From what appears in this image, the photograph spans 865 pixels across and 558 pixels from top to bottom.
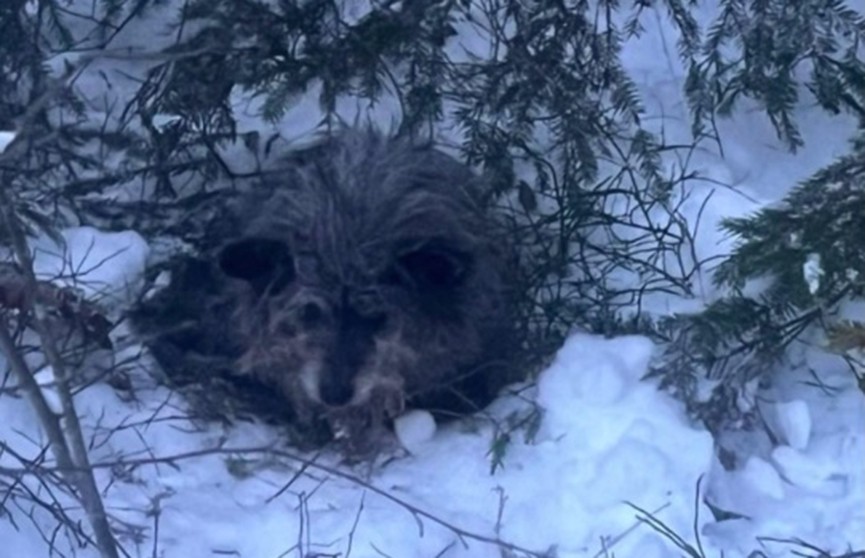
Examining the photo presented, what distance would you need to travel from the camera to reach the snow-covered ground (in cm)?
553

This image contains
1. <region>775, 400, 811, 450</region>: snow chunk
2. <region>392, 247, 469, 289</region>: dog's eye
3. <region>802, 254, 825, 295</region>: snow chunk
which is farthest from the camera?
<region>392, 247, 469, 289</region>: dog's eye

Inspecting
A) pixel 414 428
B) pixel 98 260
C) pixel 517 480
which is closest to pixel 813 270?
pixel 517 480

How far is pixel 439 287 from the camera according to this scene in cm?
666

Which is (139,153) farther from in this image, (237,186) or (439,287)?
(439,287)

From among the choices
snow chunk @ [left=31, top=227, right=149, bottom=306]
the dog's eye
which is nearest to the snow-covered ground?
snow chunk @ [left=31, top=227, right=149, bottom=306]

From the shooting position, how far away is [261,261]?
6641mm

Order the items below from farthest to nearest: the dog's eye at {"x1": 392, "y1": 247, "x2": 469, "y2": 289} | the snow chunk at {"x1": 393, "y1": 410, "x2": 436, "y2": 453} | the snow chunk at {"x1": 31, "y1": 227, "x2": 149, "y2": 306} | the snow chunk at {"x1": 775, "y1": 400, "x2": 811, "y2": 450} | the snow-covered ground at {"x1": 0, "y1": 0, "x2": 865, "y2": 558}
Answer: the snow chunk at {"x1": 31, "y1": 227, "x2": 149, "y2": 306}, the dog's eye at {"x1": 392, "y1": 247, "x2": 469, "y2": 289}, the snow chunk at {"x1": 393, "y1": 410, "x2": 436, "y2": 453}, the snow chunk at {"x1": 775, "y1": 400, "x2": 811, "y2": 450}, the snow-covered ground at {"x1": 0, "y1": 0, "x2": 865, "y2": 558}

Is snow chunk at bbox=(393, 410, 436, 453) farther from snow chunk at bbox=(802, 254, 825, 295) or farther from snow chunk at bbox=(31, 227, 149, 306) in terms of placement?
snow chunk at bbox=(802, 254, 825, 295)

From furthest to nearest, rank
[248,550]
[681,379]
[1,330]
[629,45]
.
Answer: [629,45]
[681,379]
[248,550]
[1,330]

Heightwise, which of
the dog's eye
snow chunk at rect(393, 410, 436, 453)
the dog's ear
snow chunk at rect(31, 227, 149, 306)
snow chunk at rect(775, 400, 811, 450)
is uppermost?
snow chunk at rect(31, 227, 149, 306)

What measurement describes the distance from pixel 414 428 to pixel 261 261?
826 mm

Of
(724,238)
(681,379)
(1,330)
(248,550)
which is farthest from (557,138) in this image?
(1,330)

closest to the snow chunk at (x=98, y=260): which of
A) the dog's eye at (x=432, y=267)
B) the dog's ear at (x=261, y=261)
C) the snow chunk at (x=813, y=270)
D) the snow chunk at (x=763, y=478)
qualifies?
the dog's ear at (x=261, y=261)

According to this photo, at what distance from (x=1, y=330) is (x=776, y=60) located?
3.14 metres
